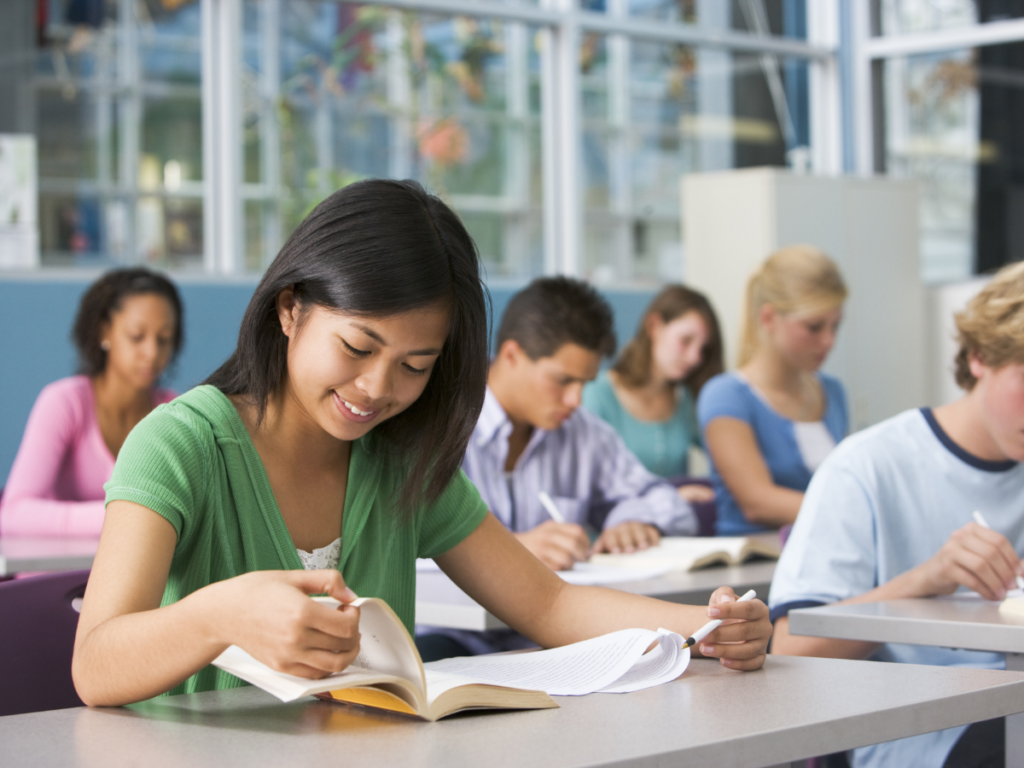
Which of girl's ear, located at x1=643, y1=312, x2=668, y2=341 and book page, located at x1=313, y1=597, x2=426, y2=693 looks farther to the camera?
girl's ear, located at x1=643, y1=312, x2=668, y2=341

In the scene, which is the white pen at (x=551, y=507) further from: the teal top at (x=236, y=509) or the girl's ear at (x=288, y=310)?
the girl's ear at (x=288, y=310)

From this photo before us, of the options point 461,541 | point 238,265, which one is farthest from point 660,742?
point 238,265

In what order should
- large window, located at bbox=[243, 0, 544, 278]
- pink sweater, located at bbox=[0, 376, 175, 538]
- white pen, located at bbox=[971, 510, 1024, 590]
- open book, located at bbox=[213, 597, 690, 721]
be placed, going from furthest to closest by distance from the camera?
large window, located at bbox=[243, 0, 544, 278] < pink sweater, located at bbox=[0, 376, 175, 538] < white pen, located at bbox=[971, 510, 1024, 590] < open book, located at bbox=[213, 597, 690, 721]

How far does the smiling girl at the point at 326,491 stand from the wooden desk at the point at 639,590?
0.32 m

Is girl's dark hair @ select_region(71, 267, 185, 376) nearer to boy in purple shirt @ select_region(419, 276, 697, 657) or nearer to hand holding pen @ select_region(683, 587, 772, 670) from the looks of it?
boy in purple shirt @ select_region(419, 276, 697, 657)

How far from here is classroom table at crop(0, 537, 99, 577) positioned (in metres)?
2.57

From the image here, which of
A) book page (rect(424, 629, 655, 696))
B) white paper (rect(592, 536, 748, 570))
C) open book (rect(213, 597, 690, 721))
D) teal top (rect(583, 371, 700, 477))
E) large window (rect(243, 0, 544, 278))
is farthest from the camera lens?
large window (rect(243, 0, 544, 278))

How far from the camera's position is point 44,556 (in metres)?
2.60

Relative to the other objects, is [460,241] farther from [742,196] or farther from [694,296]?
[742,196]

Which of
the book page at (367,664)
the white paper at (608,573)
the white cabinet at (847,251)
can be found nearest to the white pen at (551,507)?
the white paper at (608,573)

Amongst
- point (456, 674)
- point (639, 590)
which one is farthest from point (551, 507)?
point (456, 674)

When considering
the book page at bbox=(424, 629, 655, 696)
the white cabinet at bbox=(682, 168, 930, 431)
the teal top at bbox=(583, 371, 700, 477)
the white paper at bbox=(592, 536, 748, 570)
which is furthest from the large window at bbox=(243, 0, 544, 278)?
the book page at bbox=(424, 629, 655, 696)

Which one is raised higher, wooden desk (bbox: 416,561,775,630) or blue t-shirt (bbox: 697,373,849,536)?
blue t-shirt (bbox: 697,373,849,536)

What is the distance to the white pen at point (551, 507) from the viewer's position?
2.89m
